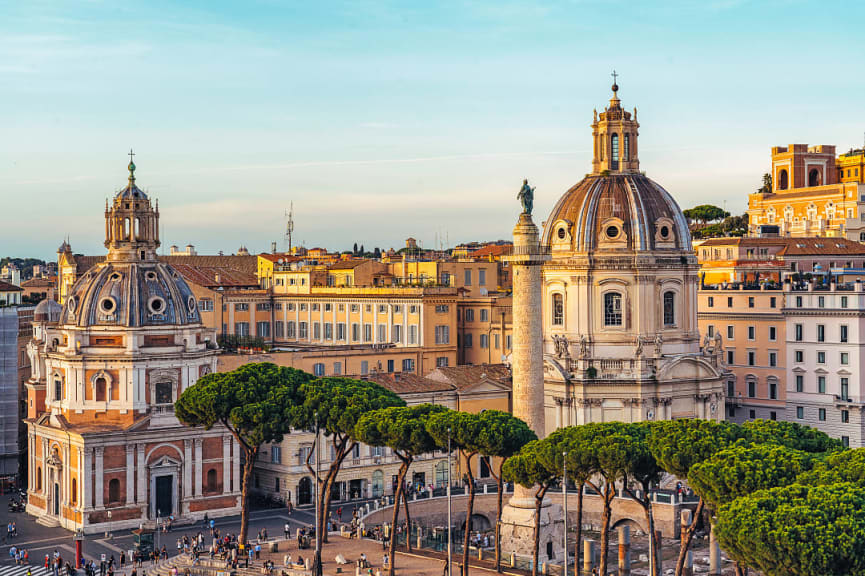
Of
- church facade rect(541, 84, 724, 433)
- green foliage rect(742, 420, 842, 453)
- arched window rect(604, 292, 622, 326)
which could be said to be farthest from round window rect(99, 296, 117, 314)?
green foliage rect(742, 420, 842, 453)

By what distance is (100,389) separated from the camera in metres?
69.9

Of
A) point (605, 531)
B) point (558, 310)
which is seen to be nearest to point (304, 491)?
point (558, 310)

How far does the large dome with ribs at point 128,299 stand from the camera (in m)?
70.2

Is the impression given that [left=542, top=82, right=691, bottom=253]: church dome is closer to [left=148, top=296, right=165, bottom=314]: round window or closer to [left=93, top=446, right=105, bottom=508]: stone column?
[left=148, top=296, right=165, bottom=314]: round window

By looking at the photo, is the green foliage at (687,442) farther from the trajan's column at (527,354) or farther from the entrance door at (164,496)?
the entrance door at (164,496)

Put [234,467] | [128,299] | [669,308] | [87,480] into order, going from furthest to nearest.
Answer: [669,308]
[234,467]
[128,299]
[87,480]

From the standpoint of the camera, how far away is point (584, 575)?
186 ft

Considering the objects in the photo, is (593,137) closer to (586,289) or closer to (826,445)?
(586,289)

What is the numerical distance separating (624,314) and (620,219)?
533 cm

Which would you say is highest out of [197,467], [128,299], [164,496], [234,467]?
[128,299]

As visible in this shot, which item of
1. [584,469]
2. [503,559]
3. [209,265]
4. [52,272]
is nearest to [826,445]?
[584,469]

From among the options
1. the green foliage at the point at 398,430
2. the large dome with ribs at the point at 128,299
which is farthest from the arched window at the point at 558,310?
the large dome with ribs at the point at 128,299

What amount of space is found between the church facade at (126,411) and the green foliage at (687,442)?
92.9 ft

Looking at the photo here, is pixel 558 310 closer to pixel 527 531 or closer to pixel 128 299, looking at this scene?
pixel 527 531
